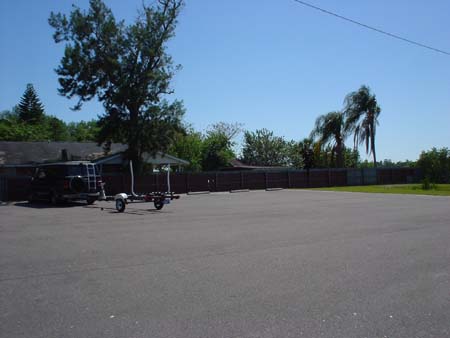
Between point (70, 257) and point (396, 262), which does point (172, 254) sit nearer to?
point (70, 257)

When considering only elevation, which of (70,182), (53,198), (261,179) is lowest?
(53,198)

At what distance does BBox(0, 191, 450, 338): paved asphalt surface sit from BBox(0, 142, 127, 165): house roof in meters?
27.5

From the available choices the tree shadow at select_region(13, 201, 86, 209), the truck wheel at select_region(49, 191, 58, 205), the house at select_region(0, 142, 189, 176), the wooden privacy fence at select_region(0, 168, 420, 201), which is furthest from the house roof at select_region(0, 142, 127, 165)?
the truck wheel at select_region(49, 191, 58, 205)

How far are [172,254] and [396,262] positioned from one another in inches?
162

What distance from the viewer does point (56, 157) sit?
40344 millimetres

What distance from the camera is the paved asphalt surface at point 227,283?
190 inches

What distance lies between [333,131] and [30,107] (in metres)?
57.2

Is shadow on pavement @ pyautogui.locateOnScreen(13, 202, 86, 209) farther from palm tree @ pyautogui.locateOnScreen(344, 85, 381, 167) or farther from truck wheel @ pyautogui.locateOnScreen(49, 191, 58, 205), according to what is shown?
palm tree @ pyautogui.locateOnScreen(344, 85, 381, 167)

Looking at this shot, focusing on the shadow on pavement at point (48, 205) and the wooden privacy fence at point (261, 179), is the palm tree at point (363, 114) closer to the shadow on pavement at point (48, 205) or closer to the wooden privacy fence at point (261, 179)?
the wooden privacy fence at point (261, 179)

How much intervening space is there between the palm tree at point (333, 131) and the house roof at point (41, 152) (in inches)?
998

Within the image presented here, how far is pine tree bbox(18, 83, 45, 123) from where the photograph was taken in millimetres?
83375

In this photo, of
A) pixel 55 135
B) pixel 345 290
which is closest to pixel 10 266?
pixel 345 290

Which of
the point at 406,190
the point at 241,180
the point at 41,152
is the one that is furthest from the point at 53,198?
the point at 406,190

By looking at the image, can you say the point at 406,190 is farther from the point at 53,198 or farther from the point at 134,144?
the point at 53,198
